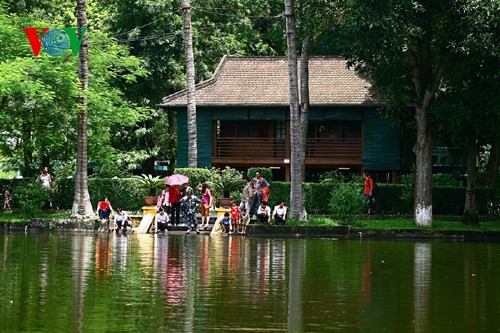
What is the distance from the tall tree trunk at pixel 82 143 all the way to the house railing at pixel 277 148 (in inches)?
554

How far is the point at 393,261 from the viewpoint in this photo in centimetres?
2559

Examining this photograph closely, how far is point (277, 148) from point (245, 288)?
3410cm

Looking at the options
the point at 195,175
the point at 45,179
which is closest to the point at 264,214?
the point at 195,175

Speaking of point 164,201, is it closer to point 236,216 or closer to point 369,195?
point 236,216

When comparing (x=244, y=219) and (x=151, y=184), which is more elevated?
(x=151, y=184)

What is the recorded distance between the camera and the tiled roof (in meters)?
50.6

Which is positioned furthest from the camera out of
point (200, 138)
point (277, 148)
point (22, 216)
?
point (277, 148)

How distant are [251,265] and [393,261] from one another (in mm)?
3801

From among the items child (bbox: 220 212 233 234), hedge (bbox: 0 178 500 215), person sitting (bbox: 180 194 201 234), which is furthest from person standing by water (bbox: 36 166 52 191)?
child (bbox: 220 212 233 234)

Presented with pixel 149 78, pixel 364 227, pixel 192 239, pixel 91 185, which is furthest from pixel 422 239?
pixel 149 78

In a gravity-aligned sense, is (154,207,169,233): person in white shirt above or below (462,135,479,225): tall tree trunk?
below

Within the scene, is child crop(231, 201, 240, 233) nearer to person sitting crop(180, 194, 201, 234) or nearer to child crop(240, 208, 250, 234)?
child crop(240, 208, 250, 234)

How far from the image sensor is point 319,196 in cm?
4238

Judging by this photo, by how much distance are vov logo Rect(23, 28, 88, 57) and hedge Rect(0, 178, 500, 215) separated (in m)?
5.60
